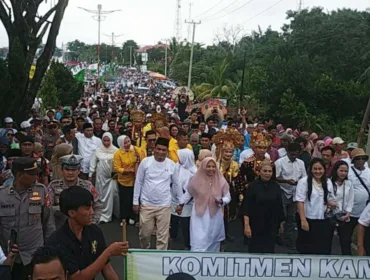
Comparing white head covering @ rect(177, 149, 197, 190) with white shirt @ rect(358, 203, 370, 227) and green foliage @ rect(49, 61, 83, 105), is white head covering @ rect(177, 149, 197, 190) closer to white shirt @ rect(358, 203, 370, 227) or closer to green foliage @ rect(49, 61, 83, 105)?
white shirt @ rect(358, 203, 370, 227)

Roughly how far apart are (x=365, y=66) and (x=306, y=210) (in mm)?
27103

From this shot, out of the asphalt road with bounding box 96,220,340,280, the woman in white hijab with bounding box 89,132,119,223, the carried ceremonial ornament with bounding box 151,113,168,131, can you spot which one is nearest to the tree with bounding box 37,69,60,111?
the carried ceremonial ornament with bounding box 151,113,168,131

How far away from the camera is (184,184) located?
8.16m

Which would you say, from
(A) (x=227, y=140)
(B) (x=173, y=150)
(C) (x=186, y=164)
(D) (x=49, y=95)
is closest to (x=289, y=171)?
(A) (x=227, y=140)

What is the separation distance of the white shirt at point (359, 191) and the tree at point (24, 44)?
408 inches

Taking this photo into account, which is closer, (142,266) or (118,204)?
(142,266)

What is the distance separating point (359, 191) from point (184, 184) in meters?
2.41

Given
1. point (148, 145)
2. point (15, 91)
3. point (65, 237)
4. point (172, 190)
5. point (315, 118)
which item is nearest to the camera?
point (65, 237)

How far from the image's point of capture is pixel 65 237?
3713 mm

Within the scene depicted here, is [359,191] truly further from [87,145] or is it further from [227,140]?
[87,145]

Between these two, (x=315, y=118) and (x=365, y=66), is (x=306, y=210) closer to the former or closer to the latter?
(x=315, y=118)

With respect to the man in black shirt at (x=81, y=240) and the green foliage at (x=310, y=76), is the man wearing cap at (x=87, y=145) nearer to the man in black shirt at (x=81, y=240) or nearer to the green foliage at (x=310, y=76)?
the man in black shirt at (x=81, y=240)

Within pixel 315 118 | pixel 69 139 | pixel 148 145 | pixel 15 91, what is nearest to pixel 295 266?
pixel 148 145

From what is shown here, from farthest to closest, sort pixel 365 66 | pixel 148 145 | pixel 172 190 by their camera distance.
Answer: pixel 365 66 < pixel 148 145 < pixel 172 190
